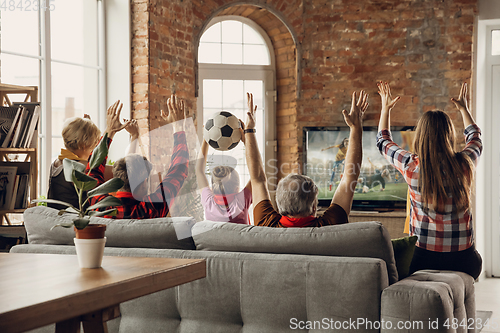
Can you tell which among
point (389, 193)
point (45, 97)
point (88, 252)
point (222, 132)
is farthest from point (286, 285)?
point (389, 193)

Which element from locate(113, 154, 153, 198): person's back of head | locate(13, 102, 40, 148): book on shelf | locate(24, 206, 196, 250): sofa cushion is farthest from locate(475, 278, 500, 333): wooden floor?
locate(13, 102, 40, 148): book on shelf

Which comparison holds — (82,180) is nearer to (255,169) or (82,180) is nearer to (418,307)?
(255,169)

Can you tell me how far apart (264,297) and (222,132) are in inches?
62.6

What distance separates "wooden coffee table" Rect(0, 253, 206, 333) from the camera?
1028 mm

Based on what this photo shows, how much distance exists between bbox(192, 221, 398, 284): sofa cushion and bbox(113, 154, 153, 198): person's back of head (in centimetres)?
37

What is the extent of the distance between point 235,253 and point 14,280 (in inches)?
35.6

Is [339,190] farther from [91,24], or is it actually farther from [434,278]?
[91,24]

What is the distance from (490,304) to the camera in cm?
400

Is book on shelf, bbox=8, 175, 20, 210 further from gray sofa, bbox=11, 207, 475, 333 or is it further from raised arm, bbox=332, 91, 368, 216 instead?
raised arm, bbox=332, 91, 368, 216

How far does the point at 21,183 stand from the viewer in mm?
3203

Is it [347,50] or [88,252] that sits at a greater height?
[347,50]

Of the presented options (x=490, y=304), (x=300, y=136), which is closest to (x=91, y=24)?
(x=300, y=136)

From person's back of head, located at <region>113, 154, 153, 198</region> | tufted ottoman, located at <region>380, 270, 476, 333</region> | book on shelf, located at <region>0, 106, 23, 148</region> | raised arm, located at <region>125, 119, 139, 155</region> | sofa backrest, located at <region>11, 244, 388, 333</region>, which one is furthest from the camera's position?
book on shelf, located at <region>0, 106, 23, 148</region>

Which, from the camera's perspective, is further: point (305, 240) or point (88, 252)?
point (305, 240)
